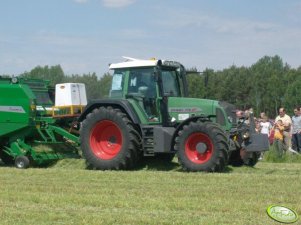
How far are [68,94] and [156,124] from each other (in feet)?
7.75

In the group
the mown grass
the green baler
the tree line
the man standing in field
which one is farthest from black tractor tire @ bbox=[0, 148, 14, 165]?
the tree line

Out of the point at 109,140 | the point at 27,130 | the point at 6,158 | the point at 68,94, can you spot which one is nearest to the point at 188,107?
the point at 109,140

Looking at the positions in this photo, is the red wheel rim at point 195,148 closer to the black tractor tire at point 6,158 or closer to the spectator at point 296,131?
the black tractor tire at point 6,158

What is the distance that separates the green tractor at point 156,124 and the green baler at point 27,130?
2.93ft

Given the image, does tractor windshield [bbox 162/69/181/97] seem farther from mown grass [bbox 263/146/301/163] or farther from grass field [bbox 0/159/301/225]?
mown grass [bbox 263/146/301/163]

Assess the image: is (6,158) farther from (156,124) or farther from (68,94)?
(156,124)

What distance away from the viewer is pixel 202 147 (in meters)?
11.6

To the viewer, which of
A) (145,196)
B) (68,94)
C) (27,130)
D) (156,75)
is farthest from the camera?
(68,94)

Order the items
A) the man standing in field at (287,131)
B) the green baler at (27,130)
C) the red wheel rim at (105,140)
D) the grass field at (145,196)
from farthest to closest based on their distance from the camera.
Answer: the man standing in field at (287,131) < the green baler at (27,130) < the red wheel rim at (105,140) < the grass field at (145,196)

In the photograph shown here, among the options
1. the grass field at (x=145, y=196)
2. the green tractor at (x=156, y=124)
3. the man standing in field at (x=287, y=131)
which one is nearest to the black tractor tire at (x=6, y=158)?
the grass field at (x=145, y=196)

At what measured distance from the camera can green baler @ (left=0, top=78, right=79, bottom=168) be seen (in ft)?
42.9

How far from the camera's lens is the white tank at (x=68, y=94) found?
13.5 metres

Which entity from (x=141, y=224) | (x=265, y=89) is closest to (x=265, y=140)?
(x=141, y=224)

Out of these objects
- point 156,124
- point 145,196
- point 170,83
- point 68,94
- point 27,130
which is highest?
point 170,83
